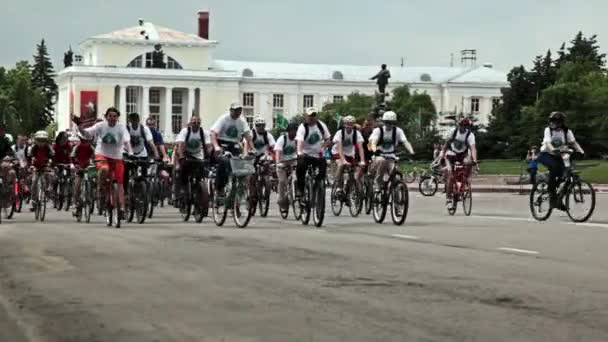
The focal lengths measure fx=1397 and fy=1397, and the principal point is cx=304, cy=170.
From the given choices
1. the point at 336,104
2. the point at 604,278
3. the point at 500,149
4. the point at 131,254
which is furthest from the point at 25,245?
the point at 336,104

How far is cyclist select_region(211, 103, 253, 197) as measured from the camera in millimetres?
21391

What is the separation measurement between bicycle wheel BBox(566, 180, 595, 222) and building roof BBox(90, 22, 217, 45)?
156273mm

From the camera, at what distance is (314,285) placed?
11.3m

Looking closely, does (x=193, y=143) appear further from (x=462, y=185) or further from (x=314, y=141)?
(x=462, y=185)

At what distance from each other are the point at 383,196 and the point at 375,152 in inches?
44.8

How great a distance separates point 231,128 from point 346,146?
3587 millimetres

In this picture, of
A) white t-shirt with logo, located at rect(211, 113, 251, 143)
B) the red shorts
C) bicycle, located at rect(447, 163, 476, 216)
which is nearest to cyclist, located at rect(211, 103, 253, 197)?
white t-shirt with logo, located at rect(211, 113, 251, 143)

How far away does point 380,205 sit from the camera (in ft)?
72.5

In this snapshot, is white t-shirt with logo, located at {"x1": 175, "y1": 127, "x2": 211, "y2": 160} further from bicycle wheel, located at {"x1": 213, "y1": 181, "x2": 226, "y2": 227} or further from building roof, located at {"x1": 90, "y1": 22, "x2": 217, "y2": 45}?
building roof, located at {"x1": 90, "y1": 22, "x2": 217, "y2": 45}

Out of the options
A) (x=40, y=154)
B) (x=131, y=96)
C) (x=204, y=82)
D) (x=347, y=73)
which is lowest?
(x=40, y=154)

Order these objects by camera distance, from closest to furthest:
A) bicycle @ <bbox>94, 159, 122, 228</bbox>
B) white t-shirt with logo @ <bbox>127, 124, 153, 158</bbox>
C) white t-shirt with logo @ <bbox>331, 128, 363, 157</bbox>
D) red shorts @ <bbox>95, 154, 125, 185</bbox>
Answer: bicycle @ <bbox>94, 159, 122, 228</bbox>
red shorts @ <bbox>95, 154, 125, 185</bbox>
white t-shirt with logo @ <bbox>127, 124, 153, 158</bbox>
white t-shirt with logo @ <bbox>331, 128, 363, 157</bbox>

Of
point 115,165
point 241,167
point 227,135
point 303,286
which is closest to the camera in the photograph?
point 303,286

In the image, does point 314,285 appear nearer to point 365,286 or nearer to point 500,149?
point 365,286

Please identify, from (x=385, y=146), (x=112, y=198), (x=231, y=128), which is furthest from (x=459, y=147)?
(x=112, y=198)
